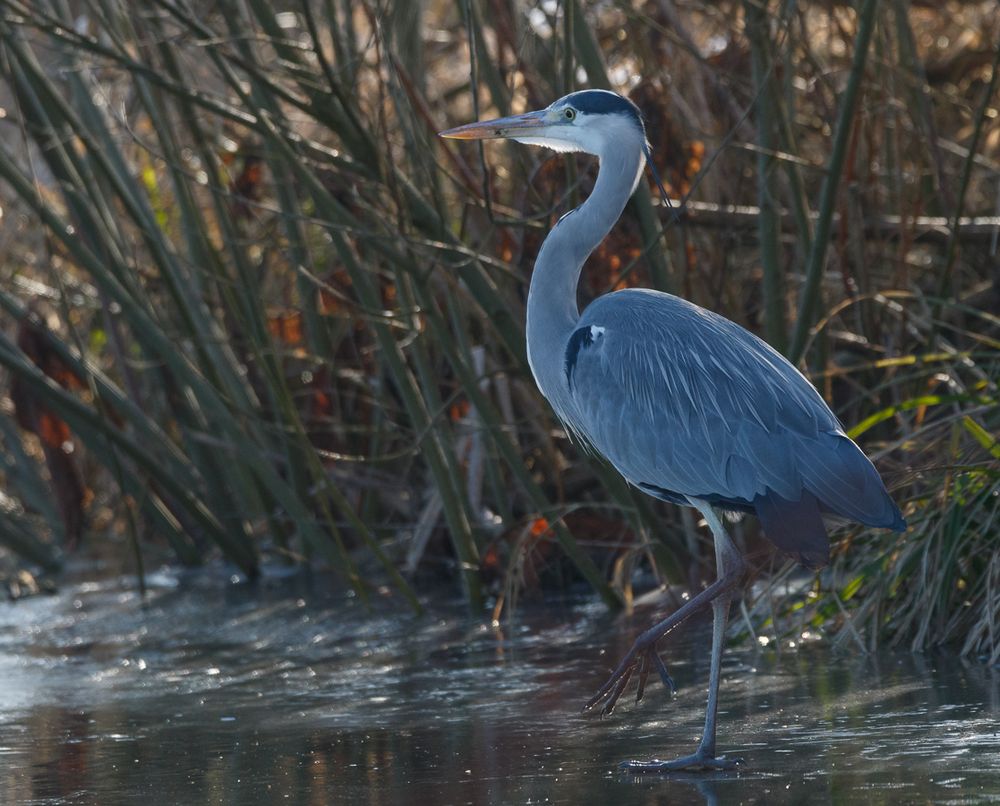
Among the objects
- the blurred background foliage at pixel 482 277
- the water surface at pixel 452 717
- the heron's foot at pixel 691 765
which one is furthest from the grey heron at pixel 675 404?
the blurred background foliage at pixel 482 277

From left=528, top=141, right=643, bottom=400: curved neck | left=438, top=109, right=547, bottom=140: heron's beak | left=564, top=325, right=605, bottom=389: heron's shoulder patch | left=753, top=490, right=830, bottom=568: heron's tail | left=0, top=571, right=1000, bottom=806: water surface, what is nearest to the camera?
left=0, top=571, right=1000, bottom=806: water surface

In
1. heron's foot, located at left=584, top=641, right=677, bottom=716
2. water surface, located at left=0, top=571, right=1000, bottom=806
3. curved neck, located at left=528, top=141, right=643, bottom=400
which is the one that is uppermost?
curved neck, located at left=528, top=141, right=643, bottom=400

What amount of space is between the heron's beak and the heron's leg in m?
1.39

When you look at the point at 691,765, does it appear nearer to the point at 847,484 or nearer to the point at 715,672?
the point at 715,672

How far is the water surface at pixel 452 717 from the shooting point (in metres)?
3.70

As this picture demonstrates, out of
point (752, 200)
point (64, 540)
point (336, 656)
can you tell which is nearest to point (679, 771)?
point (336, 656)

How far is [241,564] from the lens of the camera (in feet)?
27.6

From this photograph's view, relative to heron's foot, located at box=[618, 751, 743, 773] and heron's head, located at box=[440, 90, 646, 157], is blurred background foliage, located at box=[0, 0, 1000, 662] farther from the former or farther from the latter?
heron's foot, located at box=[618, 751, 743, 773]

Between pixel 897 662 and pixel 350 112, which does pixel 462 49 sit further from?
pixel 897 662

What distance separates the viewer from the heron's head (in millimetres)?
4895

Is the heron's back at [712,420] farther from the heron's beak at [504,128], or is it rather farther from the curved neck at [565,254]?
the heron's beak at [504,128]

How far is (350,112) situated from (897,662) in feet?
8.82

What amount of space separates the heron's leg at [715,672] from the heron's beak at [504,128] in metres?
1.39

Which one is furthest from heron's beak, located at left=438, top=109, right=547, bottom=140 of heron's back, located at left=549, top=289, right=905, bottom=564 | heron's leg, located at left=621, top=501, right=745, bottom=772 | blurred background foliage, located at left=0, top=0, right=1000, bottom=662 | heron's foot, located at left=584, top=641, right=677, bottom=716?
heron's foot, located at left=584, top=641, right=677, bottom=716
